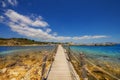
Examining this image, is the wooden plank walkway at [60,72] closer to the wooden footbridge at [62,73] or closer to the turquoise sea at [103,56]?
the wooden footbridge at [62,73]

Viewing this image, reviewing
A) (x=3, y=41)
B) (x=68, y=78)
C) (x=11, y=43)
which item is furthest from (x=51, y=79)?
(x=3, y=41)

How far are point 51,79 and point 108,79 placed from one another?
334 centimetres

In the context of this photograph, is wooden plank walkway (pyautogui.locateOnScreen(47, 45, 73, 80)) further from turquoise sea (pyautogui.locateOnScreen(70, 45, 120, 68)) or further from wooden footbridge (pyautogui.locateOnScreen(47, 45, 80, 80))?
turquoise sea (pyautogui.locateOnScreen(70, 45, 120, 68))

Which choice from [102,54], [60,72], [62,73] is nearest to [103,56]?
[102,54]

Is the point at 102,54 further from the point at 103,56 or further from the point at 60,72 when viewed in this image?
the point at 60,72

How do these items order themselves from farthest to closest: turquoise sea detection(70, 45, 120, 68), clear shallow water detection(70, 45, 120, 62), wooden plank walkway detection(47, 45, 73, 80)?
clear shallow water detection(70, 45, 120, 62) → turquoise sea detection(70, 45, 120, 68) → wooden plank walkway detection(47, 45, 73, 80)

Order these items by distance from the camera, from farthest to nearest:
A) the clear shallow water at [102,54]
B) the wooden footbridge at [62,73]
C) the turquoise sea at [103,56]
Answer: the clear shallow water at [102,54] → the turquoise sea at [103,56] → the wooden footbridge at [62,73]

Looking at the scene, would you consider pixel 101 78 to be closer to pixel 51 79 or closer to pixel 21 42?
pixel 51 79

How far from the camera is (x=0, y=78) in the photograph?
7223mm

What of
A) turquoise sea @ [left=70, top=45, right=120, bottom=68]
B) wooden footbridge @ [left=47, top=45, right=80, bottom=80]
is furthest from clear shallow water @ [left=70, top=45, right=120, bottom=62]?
wooden footbridge @ [left=47, top=45, right=80, bottom=80]

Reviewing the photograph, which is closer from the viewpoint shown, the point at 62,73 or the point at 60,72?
the point at 62,73

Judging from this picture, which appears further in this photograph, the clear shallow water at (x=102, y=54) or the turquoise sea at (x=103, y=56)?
the clear shallow water at (x=102, y=54)

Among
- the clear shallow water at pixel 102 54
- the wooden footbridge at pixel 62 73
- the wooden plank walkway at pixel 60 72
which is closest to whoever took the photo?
the wooden footbridge at pixel 62 73

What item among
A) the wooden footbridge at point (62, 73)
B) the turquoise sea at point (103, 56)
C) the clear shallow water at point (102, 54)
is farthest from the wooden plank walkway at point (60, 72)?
the clear shallow water at point (102, 54)
